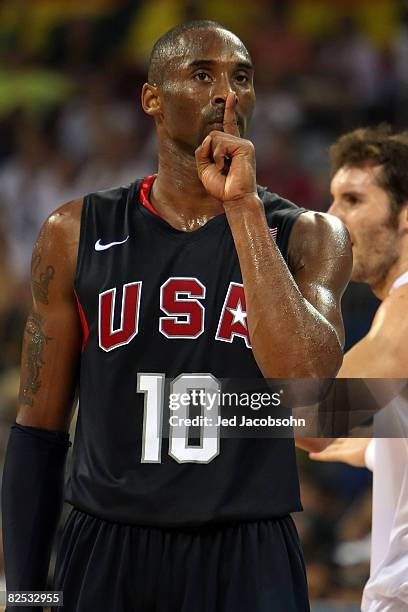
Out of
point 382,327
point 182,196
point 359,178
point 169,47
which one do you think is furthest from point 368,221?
point 169,47

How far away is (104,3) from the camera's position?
6234mm

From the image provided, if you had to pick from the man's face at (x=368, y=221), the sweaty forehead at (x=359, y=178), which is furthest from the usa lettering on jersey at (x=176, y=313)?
the sweaty forehead at (x=359, y=178)

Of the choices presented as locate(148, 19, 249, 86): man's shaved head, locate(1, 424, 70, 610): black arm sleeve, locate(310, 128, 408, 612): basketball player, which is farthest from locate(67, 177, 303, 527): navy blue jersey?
locate(310, 128, 408, 612): basketball player

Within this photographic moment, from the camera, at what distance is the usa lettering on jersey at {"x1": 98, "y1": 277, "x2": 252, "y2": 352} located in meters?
2.02

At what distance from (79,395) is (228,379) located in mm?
380

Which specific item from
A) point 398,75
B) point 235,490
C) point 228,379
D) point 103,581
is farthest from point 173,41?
point 398,75

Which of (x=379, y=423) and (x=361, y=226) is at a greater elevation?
(x=361, y=226)

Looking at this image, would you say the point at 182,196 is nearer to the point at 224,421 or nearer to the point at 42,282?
the point at 42,282

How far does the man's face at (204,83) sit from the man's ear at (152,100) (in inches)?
2.5

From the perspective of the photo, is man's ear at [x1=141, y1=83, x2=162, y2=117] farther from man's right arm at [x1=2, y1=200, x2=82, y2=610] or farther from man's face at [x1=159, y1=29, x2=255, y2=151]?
man's right arm at [x1=2, y1=200, x2=82, y2=610]

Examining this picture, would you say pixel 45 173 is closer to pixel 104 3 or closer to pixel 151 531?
pixel 104 3

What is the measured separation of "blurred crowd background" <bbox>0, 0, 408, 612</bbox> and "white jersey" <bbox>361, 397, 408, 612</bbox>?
9.81 ft

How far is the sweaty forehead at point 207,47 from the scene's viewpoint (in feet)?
6.82

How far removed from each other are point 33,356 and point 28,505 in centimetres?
34
